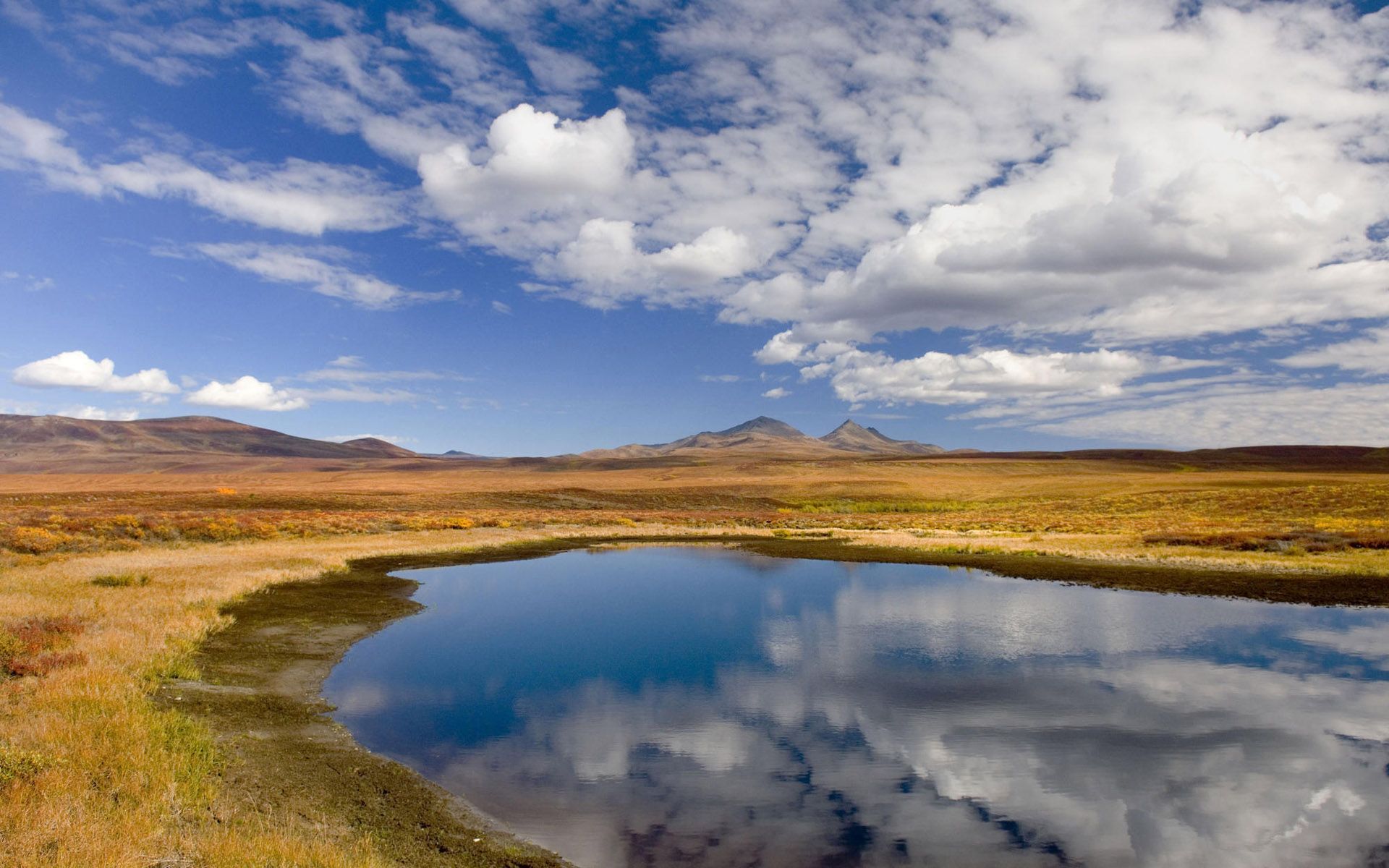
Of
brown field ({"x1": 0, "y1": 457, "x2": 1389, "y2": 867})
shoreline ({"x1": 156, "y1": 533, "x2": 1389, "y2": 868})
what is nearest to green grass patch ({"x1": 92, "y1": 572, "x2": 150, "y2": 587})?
brown field ({"x1": 0, "y1": 457, "x2": 1389, "y2": 867})

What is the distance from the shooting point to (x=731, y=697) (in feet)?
59.9

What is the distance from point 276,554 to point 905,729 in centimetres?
3933

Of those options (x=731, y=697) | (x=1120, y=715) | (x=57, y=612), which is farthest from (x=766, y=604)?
(x=57, y=612)

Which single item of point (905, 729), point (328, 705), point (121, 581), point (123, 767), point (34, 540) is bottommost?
point (905, 729)

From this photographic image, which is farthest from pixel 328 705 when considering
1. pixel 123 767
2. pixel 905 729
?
pixel 905 729

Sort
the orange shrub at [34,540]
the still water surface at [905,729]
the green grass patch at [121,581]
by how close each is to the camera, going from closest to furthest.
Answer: the still water surface at [905,729], the green grass patch at [121,581], the orange shrub at [34,540]

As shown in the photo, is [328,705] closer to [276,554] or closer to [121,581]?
[121,581]

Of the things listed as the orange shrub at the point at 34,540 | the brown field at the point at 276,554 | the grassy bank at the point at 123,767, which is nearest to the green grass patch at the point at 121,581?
the brown field at the point at 276,554

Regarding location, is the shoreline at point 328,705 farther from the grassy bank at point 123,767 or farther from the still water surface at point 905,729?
the still water surface at point 905,729

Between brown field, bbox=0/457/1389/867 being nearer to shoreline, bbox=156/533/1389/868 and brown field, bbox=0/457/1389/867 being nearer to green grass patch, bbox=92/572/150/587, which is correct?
green grass patch, bbox=92/572/150/587

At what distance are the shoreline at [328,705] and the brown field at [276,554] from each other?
0.81 ft

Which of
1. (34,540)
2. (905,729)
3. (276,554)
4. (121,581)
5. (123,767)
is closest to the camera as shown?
(123,767)

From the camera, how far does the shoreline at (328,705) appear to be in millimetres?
10523

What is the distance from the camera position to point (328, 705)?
16750mm
